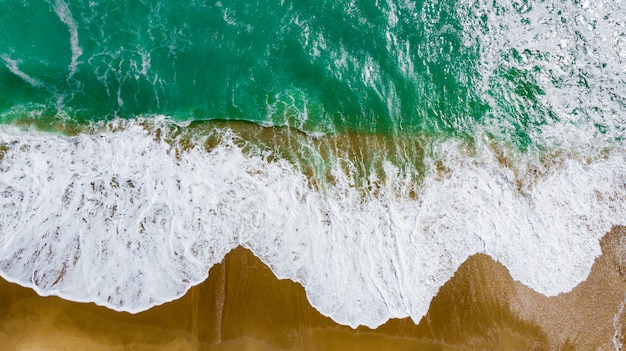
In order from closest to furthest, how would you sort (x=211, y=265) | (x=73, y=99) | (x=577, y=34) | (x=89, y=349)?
(x=89, y=349) < (x=211, y=265) < (x=73, y=99) < (x=577, y=34)

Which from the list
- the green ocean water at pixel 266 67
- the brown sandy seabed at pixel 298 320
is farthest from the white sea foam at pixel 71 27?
the brown sandy seabed at pixel 298 320

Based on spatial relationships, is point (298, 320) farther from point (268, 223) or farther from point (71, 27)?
point (71, 27)

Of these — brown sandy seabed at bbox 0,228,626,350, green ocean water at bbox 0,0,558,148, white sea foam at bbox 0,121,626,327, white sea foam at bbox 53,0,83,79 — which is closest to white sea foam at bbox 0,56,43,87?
green ocean water at bbox 0,0,558,148

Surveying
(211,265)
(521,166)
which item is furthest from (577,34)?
(211,265)

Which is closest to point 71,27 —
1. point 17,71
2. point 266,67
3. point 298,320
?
point 17,71

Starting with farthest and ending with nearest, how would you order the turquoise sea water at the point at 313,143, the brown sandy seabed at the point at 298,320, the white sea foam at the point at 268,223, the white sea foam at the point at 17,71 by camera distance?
the white sea foam at the point at 17,71 → the turquoise sea water at the point at 313,143 → the white sea foam at the point at 268,223 → the brown sandy seabed at the point at 298,320

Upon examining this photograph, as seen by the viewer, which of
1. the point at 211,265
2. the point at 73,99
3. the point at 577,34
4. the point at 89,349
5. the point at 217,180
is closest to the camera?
the point at 89,349

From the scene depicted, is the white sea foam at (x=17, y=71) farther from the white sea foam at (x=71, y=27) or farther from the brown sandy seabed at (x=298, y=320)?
the brown sandy seabed at (x=298, y=320)

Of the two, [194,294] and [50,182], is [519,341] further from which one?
[50,182]
